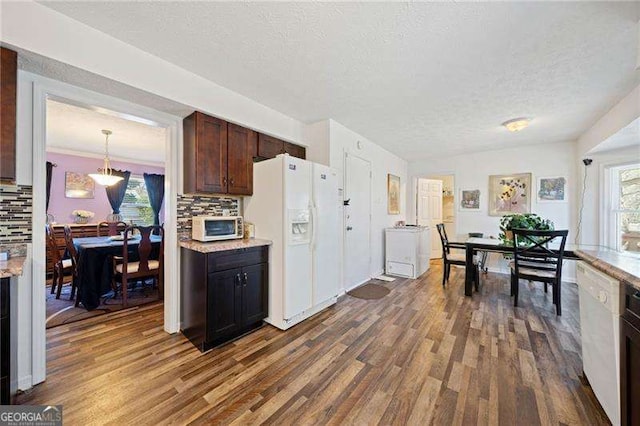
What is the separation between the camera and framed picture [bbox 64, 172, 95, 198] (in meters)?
4.93

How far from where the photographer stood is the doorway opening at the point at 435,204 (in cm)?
579

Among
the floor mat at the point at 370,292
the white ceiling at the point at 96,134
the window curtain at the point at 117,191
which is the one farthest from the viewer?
the window curtain at the point at 117,191

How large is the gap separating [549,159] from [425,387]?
489cm

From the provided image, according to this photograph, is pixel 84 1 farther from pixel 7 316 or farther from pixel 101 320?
pixel 101 320

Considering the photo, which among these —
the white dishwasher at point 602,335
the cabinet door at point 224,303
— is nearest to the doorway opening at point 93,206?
the cabinet door at point 224,303

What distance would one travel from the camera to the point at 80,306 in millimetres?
3094

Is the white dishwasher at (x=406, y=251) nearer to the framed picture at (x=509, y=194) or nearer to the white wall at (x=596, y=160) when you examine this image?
the framed picture at (x=509, y=194)

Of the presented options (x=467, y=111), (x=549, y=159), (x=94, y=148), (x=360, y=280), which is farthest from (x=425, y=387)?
(x=94, y=148)

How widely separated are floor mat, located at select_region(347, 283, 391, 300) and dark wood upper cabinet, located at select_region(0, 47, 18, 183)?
347 cm

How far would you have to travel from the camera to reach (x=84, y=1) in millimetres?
1485

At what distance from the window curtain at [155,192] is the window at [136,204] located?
5.0 inches

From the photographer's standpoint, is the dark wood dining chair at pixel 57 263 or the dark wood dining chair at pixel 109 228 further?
the dark wood dining chair at pixel 109 228

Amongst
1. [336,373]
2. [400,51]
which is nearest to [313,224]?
[336,373]

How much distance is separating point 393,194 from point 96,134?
5.54m
